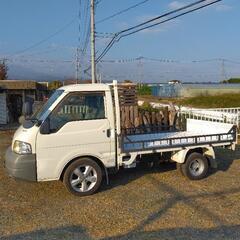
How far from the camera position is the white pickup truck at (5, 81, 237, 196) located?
722 cm

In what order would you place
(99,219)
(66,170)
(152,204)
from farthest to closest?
1. (66,170)
2. (152,204)
3. (99,219)

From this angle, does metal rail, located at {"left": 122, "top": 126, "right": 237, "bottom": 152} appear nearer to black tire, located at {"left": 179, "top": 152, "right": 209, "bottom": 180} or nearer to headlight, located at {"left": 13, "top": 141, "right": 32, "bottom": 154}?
black tire, located at {"left": 179, "top": 152, "right": 209, "bottom": 180}

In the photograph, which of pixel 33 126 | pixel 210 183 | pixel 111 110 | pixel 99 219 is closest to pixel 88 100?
pixel 111 110

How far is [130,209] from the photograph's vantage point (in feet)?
22.1

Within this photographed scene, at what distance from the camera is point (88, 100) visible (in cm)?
762

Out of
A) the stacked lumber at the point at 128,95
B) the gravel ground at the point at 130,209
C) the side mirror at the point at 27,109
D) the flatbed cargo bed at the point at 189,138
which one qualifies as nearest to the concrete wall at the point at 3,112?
the stacked lumber at the point at 128,95

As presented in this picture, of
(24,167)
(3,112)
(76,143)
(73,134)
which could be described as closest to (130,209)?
(76,143)

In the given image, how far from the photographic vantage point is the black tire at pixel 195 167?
8.62 meters

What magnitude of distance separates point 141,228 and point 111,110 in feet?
8.33

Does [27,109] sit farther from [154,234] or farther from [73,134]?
[154,234]

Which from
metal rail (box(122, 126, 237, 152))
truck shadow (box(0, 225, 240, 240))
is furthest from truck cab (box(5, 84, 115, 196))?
truck shadow (box(0, 225, 240, 240))

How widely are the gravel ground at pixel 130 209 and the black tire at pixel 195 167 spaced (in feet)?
0.53

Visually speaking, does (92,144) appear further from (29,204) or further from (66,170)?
(29,204)

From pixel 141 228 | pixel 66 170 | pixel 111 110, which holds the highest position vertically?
pixel 111 110
